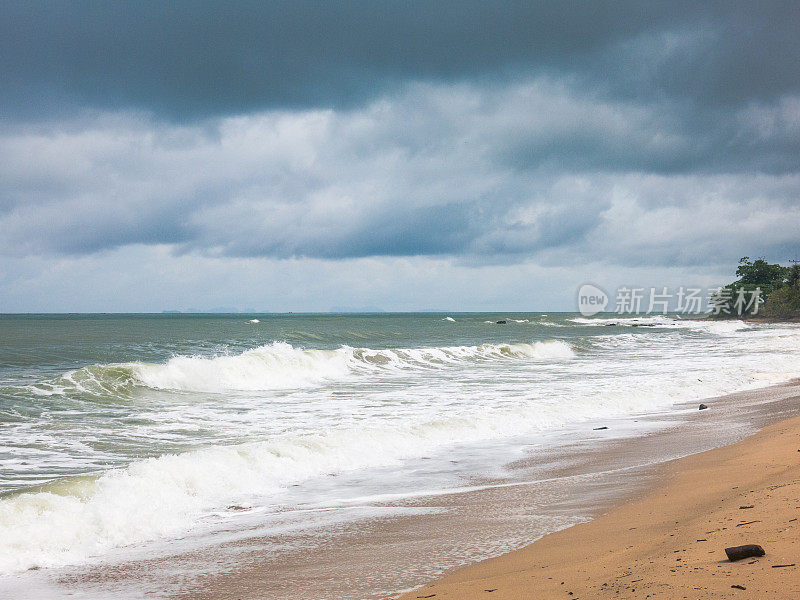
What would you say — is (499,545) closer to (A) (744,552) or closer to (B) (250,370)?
(A) (744,552)

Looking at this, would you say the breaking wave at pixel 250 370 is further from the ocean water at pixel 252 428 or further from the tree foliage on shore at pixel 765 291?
the tree foliage on shore at pixel 765 291

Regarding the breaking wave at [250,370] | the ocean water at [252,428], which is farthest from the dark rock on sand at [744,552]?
the breaking wave at [250,370]

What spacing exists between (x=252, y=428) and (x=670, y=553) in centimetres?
1029

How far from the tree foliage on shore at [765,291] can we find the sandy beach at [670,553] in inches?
4434

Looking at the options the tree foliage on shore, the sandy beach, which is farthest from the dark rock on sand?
the tree foliage on shore

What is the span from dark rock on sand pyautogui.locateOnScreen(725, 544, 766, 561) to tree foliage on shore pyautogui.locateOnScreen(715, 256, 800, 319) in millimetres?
115344

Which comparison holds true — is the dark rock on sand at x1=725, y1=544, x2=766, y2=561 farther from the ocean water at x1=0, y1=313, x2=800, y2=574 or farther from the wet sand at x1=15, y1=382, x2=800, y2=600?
the ocean water at x1=0, y1=313, x2=800, y2=574

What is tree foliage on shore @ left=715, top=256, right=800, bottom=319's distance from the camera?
104 metres

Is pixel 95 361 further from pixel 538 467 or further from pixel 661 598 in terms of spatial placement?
pixel 661 598

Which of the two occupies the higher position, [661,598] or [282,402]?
[661,598]

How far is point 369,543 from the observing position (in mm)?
6035

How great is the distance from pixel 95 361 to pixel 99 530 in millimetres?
25682

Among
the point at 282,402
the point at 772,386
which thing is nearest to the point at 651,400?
the point at 772,386

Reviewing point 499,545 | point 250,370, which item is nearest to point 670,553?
point 499,545
